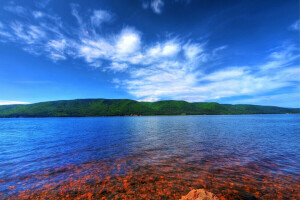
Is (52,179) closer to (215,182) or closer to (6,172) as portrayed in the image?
(6,172)

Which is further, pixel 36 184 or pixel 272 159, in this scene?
pixel 272 159

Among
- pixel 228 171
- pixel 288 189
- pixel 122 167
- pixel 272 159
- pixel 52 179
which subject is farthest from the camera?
pixel 272 159

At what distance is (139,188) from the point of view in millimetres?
10141

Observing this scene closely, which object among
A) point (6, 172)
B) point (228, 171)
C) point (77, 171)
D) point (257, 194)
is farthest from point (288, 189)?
point (6, 172)

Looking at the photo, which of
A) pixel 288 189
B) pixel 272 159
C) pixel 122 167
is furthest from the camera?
pixel 272 159

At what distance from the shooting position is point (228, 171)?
13039 mm

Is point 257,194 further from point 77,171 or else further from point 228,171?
point 77,171

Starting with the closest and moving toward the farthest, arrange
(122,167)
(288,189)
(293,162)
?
(288,189) → (122,167) → (293,162)

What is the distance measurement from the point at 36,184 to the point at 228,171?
57.8 feet

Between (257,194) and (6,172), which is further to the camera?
(6,172)

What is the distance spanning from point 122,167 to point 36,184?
7.42 m

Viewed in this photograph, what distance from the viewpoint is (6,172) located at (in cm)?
1347

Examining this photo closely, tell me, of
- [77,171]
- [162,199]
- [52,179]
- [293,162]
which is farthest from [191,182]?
[293,162]

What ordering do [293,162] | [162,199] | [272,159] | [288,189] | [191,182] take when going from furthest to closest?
[272,159], [293,162], [191,182], [288,189], [162,199]
